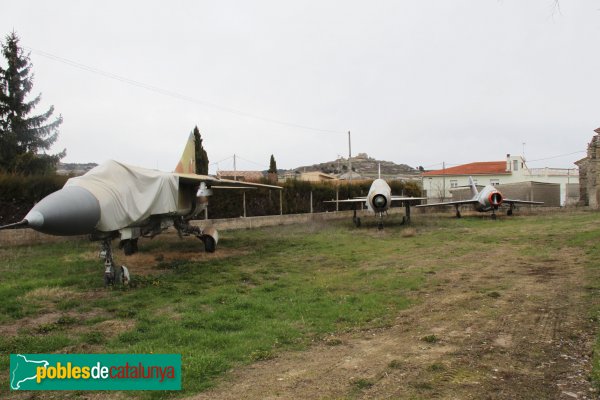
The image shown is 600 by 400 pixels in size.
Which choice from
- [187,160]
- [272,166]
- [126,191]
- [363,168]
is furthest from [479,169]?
[126,191]

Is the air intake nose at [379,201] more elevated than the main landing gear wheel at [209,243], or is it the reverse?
the air intake nose at [379,201]

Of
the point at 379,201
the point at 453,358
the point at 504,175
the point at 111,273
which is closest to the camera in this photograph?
the point at 453,358

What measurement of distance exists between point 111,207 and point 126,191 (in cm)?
89

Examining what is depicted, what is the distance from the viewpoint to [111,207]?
26.2ft

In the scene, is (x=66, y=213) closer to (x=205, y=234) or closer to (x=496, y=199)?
(x=205, y=234)

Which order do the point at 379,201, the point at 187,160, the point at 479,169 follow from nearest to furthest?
1. the point at 187,160
2. the point at 379,201
3. the point at 479,169

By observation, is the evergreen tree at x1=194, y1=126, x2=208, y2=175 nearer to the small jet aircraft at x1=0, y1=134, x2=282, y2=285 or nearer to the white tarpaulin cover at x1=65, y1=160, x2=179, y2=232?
the small jet aircraft at x1=0, y1=134, x2=282, y2=285

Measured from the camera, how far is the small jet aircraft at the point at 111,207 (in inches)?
258

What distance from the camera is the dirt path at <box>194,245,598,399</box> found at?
375 centimetres

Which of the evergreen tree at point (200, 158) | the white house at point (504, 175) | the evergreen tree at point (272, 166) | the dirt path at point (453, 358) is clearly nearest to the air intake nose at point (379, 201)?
the evergreen tree at point (200, 158)

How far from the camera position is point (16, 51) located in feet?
87.1

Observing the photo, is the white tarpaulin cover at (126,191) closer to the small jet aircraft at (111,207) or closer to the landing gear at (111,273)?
the small jet aircraft at (111,207)

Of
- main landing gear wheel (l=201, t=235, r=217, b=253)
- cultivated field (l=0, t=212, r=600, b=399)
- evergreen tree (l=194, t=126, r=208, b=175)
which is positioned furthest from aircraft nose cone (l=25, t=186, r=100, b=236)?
evergreen tree (l=194, t=126, r=208, b=175)

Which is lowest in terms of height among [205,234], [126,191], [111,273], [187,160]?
[111,273]
